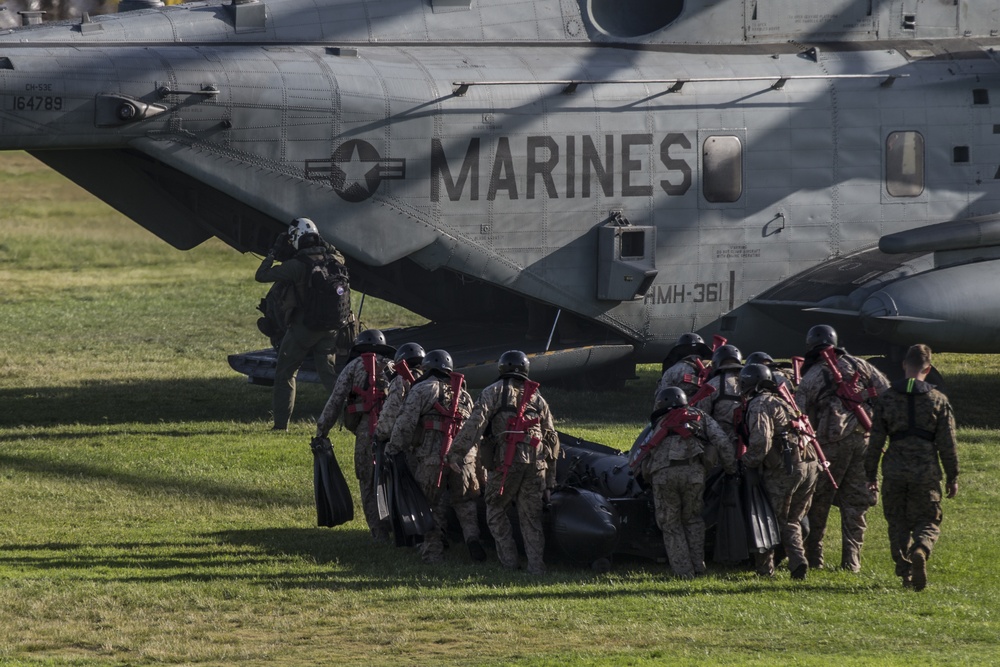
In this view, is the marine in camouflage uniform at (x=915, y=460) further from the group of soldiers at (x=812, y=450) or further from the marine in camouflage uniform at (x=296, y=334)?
the marine in camouflage uniform at (x=296, y=334)

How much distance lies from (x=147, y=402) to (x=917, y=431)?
11227mm

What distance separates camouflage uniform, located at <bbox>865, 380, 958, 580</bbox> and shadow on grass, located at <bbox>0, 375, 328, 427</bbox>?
889 cm


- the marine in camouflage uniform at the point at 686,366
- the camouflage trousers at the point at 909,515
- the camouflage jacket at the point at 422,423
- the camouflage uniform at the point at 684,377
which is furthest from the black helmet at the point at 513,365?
the camouflage trousers at the point at 909,515

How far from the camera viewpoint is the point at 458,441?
1113 centimetres

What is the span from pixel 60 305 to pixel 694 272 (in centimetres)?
1477

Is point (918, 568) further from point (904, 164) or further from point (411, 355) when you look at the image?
point (904, 164)

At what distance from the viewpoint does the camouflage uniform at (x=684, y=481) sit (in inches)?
425

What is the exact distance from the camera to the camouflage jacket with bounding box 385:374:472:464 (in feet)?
37.6

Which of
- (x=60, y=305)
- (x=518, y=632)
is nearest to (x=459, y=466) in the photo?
(x=518, y=632)

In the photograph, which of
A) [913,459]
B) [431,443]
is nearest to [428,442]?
[431,443]

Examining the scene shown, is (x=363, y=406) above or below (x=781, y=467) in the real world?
above

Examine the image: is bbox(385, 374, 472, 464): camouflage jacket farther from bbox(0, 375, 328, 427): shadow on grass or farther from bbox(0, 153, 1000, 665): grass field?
bbox(0, 375, 328, 427): shadow on grass

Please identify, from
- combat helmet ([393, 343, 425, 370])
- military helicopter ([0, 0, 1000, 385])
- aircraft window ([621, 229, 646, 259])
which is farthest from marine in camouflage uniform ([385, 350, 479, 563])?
aircraft window ([621, 229, 646, 259])

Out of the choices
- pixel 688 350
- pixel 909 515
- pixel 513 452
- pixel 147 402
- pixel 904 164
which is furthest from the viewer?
pixel 147 402
